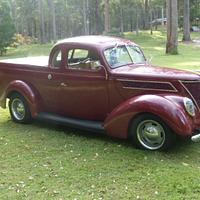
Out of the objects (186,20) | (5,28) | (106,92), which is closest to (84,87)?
(106,92)

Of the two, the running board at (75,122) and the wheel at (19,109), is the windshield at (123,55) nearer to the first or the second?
the running board at (75,122)

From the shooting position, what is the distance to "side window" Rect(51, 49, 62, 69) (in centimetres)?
780

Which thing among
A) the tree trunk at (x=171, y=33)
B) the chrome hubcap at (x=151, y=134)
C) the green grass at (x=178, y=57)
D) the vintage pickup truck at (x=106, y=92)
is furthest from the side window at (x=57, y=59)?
the tree trunk at (x=171, y=33)

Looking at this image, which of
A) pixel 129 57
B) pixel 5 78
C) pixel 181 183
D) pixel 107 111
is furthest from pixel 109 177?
pixel 5 78

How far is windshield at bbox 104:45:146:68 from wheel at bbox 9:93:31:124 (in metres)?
2.10

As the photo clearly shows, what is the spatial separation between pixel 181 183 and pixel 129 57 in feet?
9.99

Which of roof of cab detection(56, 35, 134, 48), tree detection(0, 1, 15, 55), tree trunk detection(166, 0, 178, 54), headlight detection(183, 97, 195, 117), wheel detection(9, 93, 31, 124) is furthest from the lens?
tree detection(0, 1, 15, 55)

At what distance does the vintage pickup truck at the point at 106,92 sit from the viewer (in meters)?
6.42

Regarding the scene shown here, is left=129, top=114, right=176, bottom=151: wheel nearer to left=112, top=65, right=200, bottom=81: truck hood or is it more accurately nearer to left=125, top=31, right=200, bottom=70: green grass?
left=112, top=65, right=200, bottom=81: truck hood

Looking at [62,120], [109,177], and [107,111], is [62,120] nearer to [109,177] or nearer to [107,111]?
[107,111]

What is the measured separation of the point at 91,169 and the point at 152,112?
129 cm

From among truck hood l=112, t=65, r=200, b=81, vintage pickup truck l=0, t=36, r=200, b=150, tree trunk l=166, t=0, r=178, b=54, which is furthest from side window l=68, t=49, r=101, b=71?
tree trunk l=166, t=0, r=178, b=54

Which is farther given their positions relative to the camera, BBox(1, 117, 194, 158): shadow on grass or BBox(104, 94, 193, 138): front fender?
BBox(1, 117, 194, 158): shadow on grass

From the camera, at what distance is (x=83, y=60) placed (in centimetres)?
759
